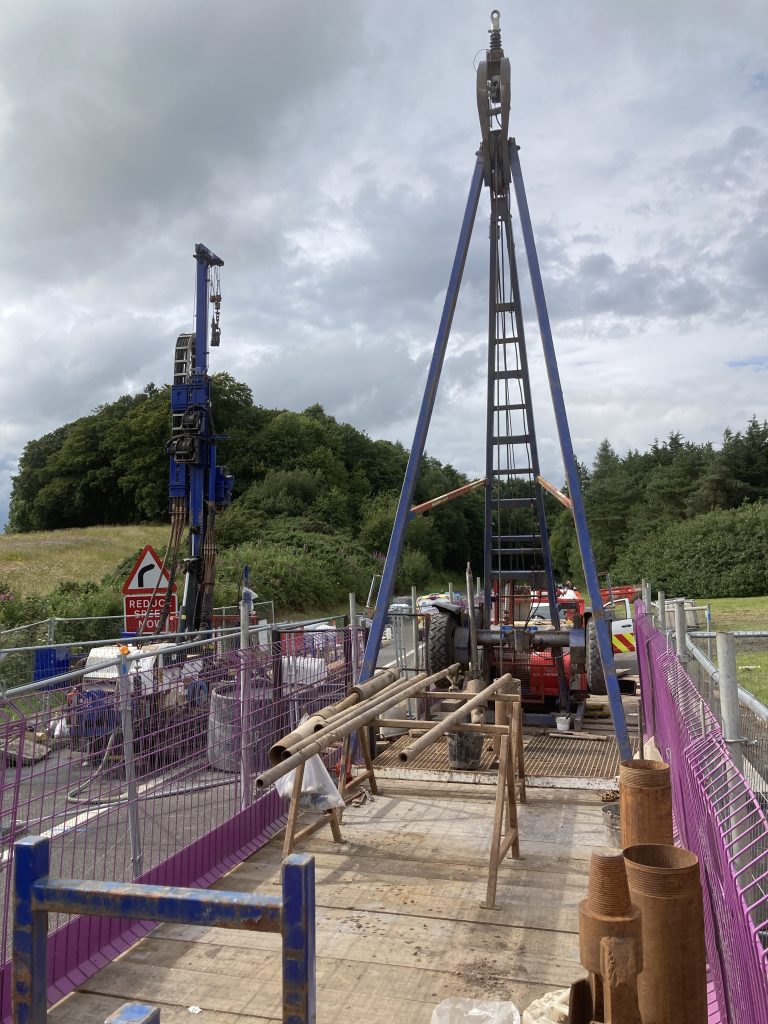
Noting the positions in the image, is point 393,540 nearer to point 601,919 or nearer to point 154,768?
point 154,768

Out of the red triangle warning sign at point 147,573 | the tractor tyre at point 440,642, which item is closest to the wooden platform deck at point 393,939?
the tractor tyre at point 440,642

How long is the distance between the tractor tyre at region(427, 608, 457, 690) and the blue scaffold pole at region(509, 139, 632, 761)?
242cm

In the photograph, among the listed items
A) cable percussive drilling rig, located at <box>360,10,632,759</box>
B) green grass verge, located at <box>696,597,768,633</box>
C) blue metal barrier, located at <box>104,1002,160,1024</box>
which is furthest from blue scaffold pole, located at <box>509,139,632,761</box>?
green grass verge, located at <box>696,597,768,633</box>

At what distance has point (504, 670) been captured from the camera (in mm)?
11258

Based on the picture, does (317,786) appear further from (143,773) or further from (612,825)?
(612,825)

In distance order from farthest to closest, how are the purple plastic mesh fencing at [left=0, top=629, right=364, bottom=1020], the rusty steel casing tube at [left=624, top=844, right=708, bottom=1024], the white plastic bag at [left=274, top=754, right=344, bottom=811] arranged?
the white plastic bag at [left=274, top=754, right=344, bottom=811] → the purple plastic mesh fencing at [left=0, top=629, right=364, bottom=1020] → the rusty steel casing tube at [left=624, top=844, right=708, bottom=1024]

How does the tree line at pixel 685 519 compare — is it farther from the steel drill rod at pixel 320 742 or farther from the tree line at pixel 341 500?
the steel drill rod at pixel 320 742

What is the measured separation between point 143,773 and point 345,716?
135 cm

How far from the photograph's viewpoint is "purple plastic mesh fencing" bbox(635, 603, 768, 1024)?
6.95 feet

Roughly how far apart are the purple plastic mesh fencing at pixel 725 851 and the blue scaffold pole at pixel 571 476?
121 inches

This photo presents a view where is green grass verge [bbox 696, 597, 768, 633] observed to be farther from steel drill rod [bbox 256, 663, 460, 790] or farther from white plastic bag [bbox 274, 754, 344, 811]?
steel drill rod [bbox 256, 663, 460, 790]

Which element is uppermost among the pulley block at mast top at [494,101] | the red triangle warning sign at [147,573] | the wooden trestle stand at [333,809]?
the pulley block at mast top at [494,101]

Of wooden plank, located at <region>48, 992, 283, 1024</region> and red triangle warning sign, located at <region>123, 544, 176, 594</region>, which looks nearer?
wooden plank, located at <region>48, 992, 283, 1024</region>

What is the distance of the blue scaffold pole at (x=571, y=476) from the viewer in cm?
761
